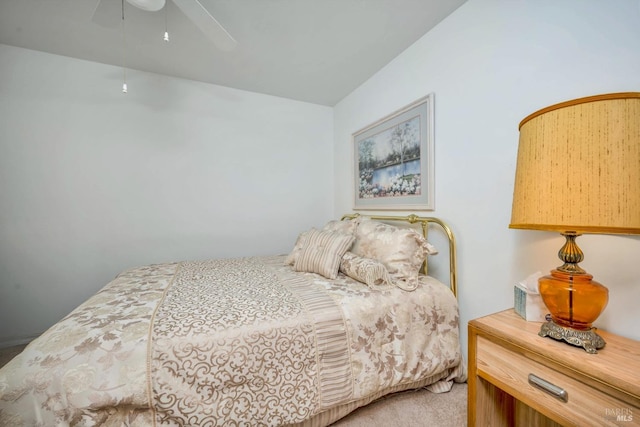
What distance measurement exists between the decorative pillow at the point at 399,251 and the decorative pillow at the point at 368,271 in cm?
8

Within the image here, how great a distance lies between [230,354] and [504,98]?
1.97 m

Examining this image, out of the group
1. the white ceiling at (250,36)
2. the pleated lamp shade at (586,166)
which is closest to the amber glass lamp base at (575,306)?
the pleated lamp shade at (586,166)

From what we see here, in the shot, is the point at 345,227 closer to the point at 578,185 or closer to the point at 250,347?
the point at 250,347

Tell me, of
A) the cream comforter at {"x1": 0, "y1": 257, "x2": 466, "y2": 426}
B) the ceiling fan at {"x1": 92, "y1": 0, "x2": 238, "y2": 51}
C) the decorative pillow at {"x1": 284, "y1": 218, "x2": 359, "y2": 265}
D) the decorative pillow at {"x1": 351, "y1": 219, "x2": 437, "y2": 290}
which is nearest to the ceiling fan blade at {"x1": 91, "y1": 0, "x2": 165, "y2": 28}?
the ceiling fan at {"x1": 92, "y1": 0, "x2": 238, "y2": 51}

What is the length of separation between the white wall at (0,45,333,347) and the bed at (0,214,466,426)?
3.14 feet

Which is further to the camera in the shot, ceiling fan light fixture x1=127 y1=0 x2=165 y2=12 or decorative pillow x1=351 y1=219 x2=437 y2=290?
decorative pillow x1=351 y1=219 x2=437 y2=290

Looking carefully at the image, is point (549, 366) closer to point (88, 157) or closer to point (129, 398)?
point (129, 398)

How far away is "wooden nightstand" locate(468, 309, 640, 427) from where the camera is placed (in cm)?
70

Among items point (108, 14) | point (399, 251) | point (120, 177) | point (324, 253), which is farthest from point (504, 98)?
point (120, 177)

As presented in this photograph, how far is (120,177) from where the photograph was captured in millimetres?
2410

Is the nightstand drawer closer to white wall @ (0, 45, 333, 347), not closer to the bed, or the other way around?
the bed

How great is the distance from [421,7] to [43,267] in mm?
3768

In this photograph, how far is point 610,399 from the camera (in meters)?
0.70

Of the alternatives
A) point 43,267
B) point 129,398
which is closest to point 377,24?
point 129,398
